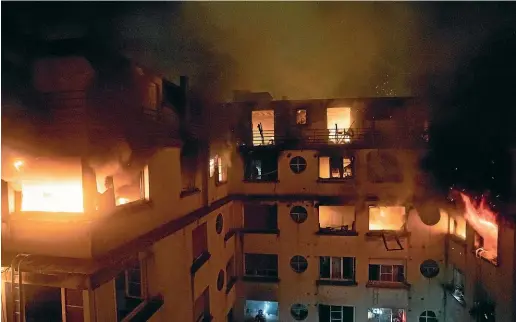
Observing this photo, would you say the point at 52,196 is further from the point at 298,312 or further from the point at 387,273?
the point at 387,273

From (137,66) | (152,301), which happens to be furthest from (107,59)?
(152,301)

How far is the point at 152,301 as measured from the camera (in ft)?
31.1

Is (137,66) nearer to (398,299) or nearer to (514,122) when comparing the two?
(514,122)

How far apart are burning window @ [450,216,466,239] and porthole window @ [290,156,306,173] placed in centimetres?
788

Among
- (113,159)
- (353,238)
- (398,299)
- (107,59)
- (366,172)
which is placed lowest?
(398,299)

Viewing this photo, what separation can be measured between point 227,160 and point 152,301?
30.7 feet

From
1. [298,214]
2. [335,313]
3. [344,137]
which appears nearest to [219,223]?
[298,214]

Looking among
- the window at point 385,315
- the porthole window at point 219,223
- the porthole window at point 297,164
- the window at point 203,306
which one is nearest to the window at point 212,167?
the porthole window at point 219,223

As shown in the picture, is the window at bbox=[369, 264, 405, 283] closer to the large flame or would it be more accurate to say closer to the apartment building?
the apartment building

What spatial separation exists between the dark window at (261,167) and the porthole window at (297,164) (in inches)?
37.9

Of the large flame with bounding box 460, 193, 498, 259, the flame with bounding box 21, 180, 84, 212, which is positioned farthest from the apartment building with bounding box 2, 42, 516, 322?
the large flame with bounding box 460, 193, 498, 259

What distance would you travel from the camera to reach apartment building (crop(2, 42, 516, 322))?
6945 millimetres

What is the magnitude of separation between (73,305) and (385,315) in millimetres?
16364

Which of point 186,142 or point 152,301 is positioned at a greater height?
point 186,142
